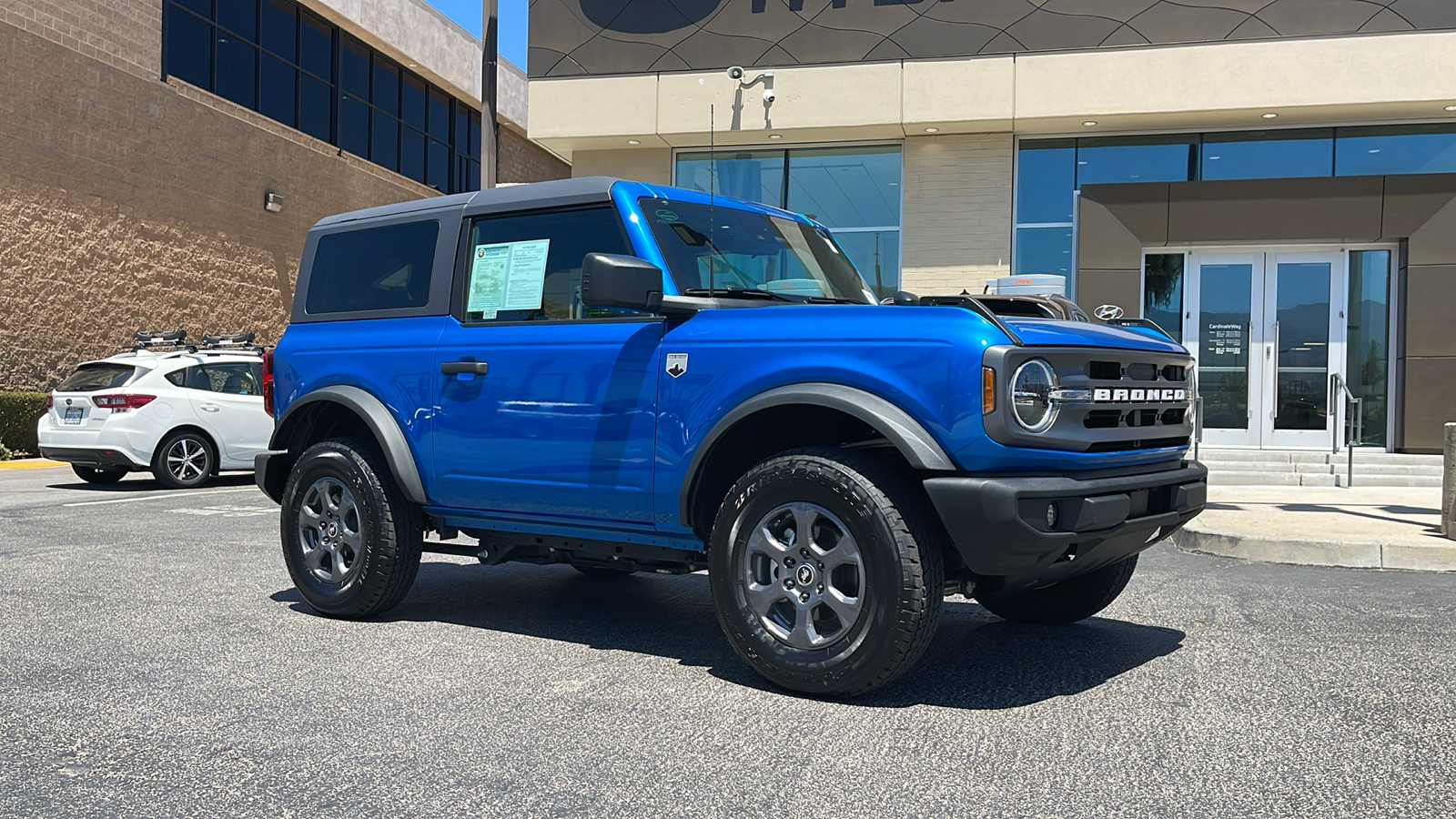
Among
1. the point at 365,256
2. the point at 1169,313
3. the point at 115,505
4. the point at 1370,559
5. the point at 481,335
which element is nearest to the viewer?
the point at 481,335

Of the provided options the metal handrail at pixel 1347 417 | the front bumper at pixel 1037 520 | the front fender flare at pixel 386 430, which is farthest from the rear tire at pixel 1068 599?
the metal handrail at pixel 1347 417

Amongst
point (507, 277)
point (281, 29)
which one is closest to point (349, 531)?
point (507, 277)

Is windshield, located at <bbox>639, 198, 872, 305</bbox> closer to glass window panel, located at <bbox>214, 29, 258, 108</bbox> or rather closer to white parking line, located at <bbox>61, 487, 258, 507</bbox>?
white parking line, located at <bbox>61, 487, 258, 507</bbox>

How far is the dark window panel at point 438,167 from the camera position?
3259cm

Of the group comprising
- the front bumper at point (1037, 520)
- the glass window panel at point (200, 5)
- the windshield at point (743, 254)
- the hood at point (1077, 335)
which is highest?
the glass window panel at point (200, 5)

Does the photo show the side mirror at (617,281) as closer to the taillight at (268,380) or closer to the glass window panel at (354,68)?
the taillight at (268,380)

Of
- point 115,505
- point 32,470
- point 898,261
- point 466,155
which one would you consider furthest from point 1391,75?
point 466,155

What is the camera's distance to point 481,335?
18.9ft

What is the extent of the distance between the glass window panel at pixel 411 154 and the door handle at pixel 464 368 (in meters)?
27.0

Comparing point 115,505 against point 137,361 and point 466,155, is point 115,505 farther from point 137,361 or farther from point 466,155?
point 466,155

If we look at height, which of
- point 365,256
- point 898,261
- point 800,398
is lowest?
point 800,398

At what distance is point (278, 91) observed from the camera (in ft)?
86.2

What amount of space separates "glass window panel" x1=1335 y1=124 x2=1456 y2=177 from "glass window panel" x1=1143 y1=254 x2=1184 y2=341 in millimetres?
2532

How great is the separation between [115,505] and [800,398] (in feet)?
30.4
